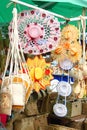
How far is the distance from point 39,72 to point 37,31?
33 cm

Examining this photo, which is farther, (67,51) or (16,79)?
(67,51)

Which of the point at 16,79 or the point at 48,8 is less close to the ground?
the point at 48,8

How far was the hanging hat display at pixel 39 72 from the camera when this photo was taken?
7.59 ft

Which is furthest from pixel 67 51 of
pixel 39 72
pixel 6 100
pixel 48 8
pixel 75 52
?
pixel 6 100

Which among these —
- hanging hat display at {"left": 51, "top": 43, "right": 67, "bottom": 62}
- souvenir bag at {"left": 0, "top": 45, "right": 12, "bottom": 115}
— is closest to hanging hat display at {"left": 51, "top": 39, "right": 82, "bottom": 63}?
hanging hat display at {"left": 51, "top": 43, "right": 67, "bottom": 62}

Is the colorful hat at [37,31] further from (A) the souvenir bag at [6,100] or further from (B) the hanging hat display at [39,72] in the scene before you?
(A) the souvenir bag at [6,100]

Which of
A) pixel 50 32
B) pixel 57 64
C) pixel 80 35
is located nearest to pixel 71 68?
pixel 57 64

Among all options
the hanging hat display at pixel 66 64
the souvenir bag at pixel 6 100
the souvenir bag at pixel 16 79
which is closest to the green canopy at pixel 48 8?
the hanging hat display at pixel 66 64

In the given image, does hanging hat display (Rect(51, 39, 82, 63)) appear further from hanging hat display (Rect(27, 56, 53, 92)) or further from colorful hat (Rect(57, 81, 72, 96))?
colorful hat (Rect(57, 81, 72, 96))

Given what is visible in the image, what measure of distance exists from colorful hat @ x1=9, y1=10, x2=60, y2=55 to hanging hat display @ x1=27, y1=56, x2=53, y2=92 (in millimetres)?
134

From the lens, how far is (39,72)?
2332 millimetres

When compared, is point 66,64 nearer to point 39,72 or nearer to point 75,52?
point 75,52

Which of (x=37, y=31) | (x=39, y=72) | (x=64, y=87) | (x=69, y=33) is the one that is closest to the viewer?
(x=37, y=31)

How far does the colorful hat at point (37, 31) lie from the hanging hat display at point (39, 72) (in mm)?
134
